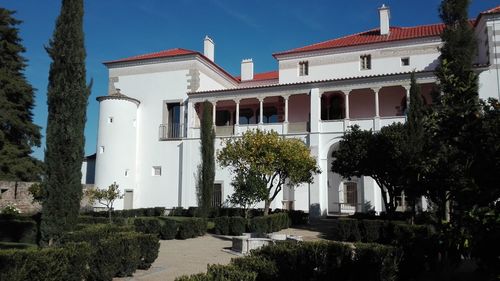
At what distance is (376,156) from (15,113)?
25.0 metres

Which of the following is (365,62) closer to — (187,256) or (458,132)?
(187,256)

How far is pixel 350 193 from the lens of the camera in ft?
99.8

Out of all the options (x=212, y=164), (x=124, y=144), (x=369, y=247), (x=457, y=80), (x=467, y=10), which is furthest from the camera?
(x=124, y=144)

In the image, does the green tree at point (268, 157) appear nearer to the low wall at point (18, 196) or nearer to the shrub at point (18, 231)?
the shrub at point (18, 231)

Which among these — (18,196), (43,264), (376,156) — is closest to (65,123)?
(43,264)

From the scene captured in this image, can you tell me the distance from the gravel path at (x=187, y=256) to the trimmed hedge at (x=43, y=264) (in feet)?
4.99

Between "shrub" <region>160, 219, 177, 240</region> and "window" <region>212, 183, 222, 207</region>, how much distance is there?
1045cm

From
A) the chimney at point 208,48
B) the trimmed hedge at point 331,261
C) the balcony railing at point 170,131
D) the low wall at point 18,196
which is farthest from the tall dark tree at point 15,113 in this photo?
the trimmed hedge at point 331,261

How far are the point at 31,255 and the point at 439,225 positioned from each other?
6.47 meters

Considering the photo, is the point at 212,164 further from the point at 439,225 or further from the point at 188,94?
the point at 439,225

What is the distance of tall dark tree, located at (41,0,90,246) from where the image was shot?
1097cm

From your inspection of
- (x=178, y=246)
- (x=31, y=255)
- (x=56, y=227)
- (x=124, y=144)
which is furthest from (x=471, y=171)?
(x=124, y=144)

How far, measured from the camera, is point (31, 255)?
7227 mm

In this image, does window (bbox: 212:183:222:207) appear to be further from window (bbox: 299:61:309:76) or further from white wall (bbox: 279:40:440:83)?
window (bbox: 299:61:309:76)
